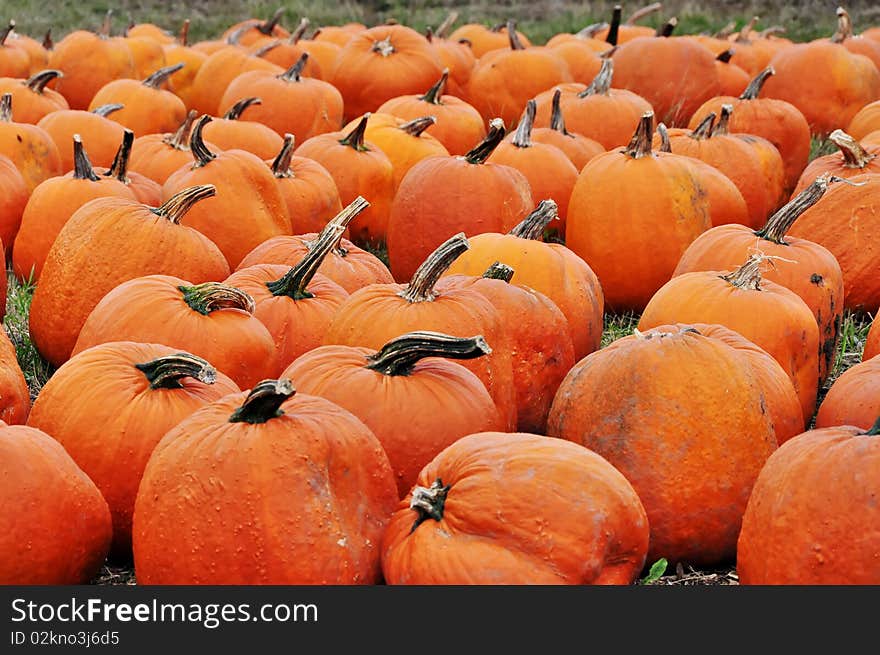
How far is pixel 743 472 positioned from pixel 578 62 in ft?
20.4

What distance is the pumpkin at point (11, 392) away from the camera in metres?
3.37

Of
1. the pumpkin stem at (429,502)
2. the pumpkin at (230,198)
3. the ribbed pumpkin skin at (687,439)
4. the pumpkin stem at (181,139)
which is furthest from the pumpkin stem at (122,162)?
the pumpkin stem at (429,502)

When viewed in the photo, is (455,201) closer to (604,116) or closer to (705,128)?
(705,128)

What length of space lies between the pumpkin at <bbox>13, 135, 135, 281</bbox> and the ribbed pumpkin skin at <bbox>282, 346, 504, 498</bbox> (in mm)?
2181

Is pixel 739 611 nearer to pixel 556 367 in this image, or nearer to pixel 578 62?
pixel 556 367

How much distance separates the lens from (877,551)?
8.48 feet

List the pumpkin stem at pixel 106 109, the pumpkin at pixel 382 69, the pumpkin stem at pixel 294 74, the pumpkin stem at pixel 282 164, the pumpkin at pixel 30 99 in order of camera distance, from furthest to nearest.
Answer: the pumpkin at pixel 382 69 < the pumpkin stem at pixel 294 74 < the pumpkin at pixel 30 99 < the pumpkin stem at pixel 106 109 < the pumpkin stem at pixel 282 164

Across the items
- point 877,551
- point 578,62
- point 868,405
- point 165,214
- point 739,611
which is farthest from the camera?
point 578,62

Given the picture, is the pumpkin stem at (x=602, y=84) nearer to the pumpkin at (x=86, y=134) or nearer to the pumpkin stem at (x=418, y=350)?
the pumpkin at (x=86, y=134)

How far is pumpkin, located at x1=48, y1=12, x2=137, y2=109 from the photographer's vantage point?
8.18 metres

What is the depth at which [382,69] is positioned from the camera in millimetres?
7863

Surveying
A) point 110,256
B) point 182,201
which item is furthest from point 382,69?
point 110,256

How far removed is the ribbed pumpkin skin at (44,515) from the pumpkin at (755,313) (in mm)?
1927

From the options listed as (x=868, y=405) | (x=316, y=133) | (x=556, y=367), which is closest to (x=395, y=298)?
(x=556, y=367)
